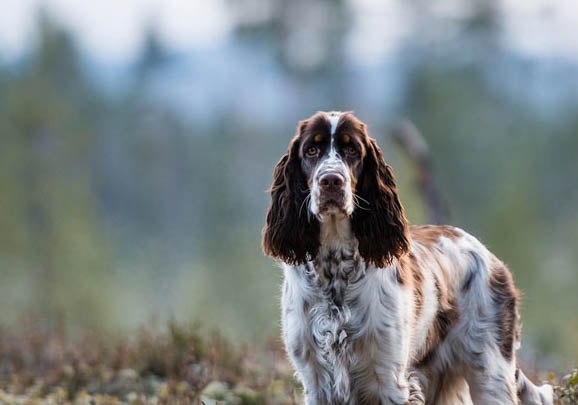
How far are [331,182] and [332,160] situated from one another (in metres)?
0.22

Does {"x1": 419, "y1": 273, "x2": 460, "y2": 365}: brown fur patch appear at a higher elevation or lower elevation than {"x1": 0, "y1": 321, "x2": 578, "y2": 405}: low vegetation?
higher

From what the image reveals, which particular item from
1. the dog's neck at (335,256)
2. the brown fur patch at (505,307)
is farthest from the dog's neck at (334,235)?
the brown fur patch at (505,307)

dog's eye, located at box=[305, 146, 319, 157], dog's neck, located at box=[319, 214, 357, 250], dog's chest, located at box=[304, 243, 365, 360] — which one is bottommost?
dog's chest, located at box=[304, 243, 365, 360]

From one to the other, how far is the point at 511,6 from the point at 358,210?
47.1 m

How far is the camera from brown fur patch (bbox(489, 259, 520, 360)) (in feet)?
18.8

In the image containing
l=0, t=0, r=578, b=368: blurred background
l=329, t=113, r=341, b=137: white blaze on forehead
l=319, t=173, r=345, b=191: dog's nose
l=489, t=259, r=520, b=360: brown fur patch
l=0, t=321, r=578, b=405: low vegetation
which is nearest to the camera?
l=319, t=173, r=345, b=191: dog's nose

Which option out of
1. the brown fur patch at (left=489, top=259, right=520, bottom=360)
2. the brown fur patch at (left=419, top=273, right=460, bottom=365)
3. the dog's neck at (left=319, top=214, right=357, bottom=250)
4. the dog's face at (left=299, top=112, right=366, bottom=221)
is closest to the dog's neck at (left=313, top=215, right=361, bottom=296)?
the dog's neck at (left=319, top=214, right=357, bottom=250)

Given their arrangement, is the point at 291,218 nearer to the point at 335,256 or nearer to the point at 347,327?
the point at 335,256

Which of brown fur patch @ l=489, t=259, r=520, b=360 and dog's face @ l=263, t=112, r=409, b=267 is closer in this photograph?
dog's face @ l=263, t=112, r=409, b=267

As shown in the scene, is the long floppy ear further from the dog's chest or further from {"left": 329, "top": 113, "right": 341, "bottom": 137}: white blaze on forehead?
{"left": 329, "top": 113, "right": 341, "bottom": 137}: white blaze on forehead

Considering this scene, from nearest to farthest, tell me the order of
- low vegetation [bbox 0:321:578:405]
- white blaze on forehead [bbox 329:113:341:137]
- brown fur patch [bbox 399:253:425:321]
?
white blaze on forehead [bbox 329:113:341:137] < brown fur patch [bbox 399:253:425:321] < low vegetation [bbox 0:321:578:405]

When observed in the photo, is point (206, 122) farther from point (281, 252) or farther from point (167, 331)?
point (281, 252)

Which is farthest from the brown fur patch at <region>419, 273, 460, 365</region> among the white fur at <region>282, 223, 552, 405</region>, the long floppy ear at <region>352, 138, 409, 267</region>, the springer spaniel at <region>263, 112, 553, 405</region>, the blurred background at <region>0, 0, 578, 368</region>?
the blurred background at <region>0, 0, 578, 368</region>

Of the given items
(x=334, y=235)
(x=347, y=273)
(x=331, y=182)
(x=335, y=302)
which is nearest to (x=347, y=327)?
(x=335, y=302)
